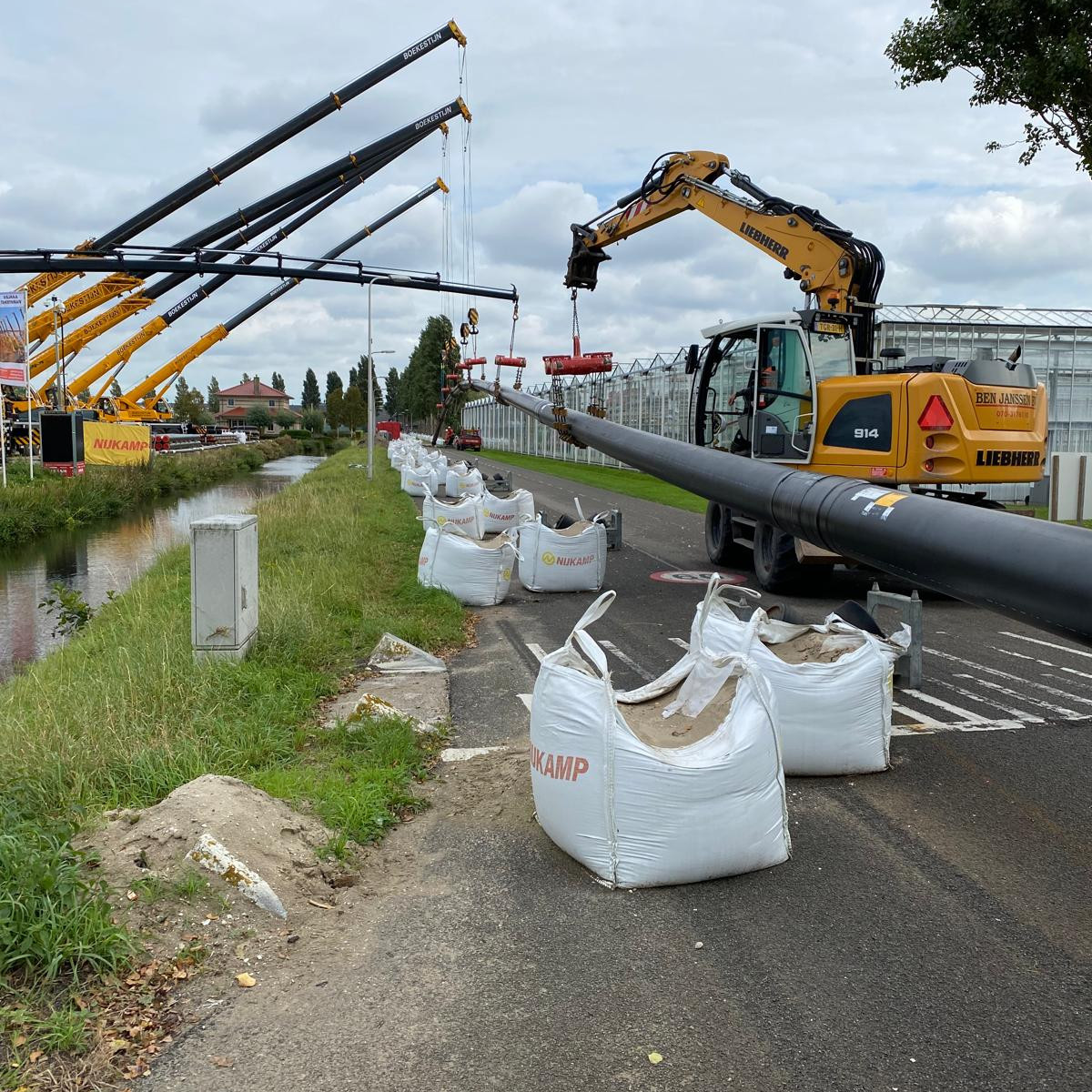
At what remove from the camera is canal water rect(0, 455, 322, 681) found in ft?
41.7

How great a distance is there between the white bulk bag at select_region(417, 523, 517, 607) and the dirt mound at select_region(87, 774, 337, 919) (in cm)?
676

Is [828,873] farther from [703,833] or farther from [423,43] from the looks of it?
[423,43]

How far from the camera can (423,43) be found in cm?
3994

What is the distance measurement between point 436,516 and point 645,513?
9622mm

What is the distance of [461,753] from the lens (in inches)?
241

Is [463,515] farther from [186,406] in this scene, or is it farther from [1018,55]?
[186,406]

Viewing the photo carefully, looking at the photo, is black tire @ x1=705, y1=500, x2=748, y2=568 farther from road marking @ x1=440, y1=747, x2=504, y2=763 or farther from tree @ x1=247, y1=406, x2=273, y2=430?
tree @ x1=247, y1=406, x2=273, y2=430

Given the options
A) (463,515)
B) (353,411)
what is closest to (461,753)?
(463,515)

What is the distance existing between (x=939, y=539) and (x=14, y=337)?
29.2 metres

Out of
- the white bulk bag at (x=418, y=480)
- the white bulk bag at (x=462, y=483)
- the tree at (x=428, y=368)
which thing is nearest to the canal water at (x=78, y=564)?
the white bulk bag at (x=418, y=480)

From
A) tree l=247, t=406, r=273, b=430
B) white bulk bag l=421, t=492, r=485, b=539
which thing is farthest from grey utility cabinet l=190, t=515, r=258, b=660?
tree l=247, t=406, r=273, b=430

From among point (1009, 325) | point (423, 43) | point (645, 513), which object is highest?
point (423, 43)

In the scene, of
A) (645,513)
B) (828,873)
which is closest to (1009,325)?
(645,513)

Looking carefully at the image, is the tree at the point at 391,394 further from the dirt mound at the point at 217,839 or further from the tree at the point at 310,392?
the dirt mound at the point at 217,839
